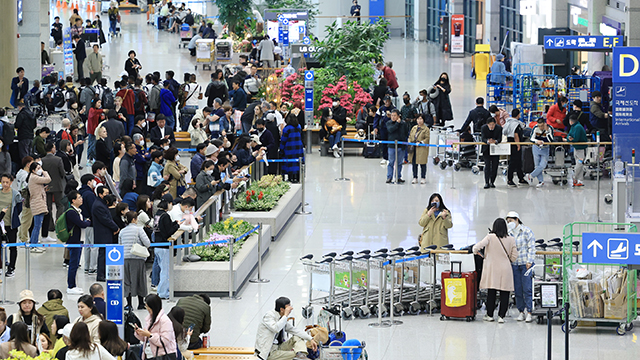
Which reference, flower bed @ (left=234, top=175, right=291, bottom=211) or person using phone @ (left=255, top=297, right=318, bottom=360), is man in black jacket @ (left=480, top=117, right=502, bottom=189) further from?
person using phone @ (left=255, top=297, right=318, bottom=360)

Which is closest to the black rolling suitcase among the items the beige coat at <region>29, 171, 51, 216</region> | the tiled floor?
the tiled floor

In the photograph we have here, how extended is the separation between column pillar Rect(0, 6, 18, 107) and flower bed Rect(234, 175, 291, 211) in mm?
13769

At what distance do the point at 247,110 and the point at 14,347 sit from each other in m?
13.0

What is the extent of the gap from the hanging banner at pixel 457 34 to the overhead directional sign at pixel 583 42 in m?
23.3

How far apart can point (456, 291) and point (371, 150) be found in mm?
10481

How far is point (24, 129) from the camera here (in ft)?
64.4

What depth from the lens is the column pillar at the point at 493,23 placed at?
41688mm

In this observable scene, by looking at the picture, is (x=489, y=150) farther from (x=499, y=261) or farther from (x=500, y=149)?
(x=499, y=261)

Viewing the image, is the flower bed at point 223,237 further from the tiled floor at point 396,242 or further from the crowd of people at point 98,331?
the crowd of people at point 98,331

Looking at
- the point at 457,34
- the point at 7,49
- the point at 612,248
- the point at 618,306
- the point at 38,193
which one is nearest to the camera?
the point at 612,248

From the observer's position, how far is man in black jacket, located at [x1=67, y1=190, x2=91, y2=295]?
13227 millimetres

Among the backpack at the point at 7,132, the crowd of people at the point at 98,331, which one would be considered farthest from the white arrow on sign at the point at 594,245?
the backpack at the point at 7,132

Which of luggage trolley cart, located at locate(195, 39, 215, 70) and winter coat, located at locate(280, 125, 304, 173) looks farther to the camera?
luggage trolley cart, located at locate(195, 39, 215, 70)

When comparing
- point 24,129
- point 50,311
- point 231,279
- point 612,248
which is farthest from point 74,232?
point 612,248
